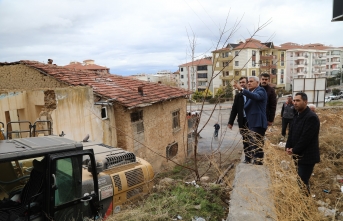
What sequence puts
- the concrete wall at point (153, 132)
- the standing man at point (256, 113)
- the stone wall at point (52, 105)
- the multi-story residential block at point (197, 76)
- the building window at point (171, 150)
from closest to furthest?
1. the standing man at point (256, 113)
2. the multi-story residential block at point (197, 76)
3. the stone wall at point (52, 105)
4. the concrete wall at point (153, 132)
5. the building window at point (171, 150)

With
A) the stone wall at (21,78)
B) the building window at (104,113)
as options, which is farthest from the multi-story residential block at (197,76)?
the stone wall at (21,78)

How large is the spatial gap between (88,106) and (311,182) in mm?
7142

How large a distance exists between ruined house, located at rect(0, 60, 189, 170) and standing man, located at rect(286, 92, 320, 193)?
2840 mm

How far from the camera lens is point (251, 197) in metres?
3.49

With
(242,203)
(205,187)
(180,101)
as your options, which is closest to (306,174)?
(242,203)

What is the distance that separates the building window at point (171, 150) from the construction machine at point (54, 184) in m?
8.51

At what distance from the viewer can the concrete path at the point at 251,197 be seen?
120 inches

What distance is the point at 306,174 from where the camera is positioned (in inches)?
145

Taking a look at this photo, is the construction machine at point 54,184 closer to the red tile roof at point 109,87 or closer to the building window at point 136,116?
the red tile roof at point 109,87

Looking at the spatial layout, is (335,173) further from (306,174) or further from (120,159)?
(120,159)

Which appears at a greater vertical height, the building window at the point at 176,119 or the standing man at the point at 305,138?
the standing man at the point at 305,138

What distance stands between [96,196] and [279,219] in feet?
8.53

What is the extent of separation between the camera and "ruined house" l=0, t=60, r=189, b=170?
786 centimetres

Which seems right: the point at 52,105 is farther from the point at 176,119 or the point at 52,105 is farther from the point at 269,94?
the point at 176,119
